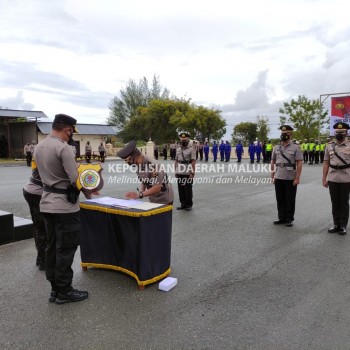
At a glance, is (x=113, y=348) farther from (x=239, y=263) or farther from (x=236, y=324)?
(x=239, y=263)

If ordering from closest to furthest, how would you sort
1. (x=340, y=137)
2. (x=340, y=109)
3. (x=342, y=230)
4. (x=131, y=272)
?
1. (x=131, y=272)
2. (x=342, y=230)
3. (x=340, y=137)
4. (x=340, y=109)

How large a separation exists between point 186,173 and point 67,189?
5.28m

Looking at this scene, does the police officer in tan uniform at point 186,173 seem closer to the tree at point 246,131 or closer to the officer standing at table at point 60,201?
the officer standing at table at point 60,201

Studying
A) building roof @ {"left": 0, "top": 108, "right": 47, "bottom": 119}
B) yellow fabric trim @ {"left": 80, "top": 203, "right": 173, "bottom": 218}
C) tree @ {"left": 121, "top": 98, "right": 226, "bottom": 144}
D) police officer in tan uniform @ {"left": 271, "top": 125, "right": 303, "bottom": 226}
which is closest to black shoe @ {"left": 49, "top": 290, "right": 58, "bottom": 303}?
yellow fabric trim @ {"left": 80, "top": 203, "right": 173, "bottom": 218}

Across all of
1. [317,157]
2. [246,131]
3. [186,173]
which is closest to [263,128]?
[246,131]

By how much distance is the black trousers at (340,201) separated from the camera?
6.45 meters

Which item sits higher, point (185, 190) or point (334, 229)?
point (185, 190)

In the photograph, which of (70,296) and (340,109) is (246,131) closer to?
(340,109)

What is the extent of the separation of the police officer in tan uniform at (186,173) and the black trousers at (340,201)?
3.27 meters

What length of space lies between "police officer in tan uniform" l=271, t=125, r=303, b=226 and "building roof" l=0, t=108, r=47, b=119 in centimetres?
3161

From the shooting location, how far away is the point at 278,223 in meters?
7.20

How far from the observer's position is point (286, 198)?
7.14m

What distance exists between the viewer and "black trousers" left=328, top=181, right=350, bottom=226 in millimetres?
6445

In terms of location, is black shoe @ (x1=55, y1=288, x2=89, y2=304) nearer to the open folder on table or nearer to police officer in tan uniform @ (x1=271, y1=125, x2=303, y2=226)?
the open folder on table
